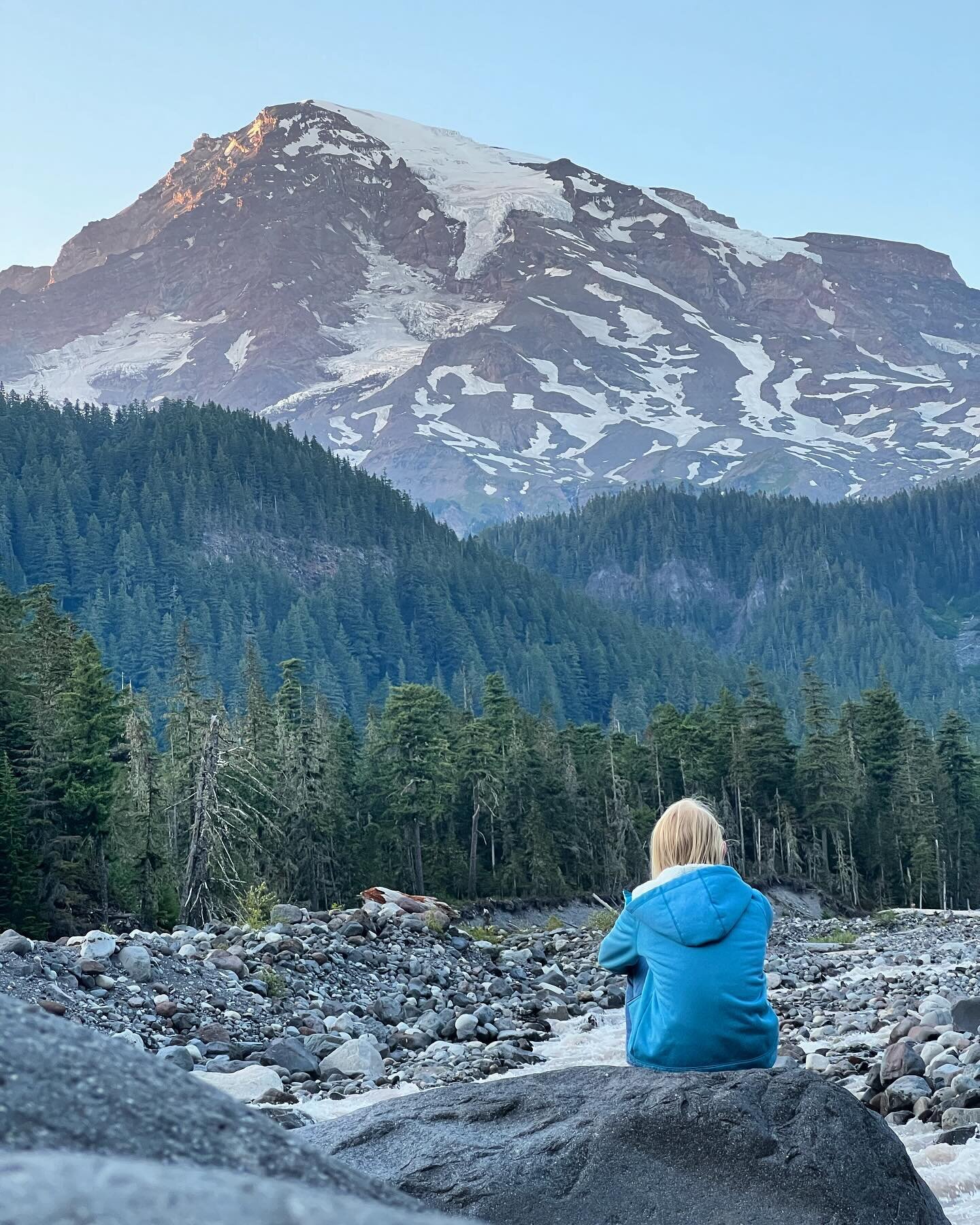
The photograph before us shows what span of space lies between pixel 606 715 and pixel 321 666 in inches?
1842

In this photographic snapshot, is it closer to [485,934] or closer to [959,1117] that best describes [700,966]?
[959,1117]

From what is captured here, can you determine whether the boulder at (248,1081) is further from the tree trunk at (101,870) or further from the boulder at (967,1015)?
the tree trunk at (101,870)

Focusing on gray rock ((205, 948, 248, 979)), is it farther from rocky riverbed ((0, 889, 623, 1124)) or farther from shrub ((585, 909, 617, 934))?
shrub ((585, 909, 617, 934))

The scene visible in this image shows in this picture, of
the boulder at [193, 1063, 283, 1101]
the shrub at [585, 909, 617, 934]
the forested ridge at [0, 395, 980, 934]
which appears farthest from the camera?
the forested ridge at [0, 395, 980, 934]

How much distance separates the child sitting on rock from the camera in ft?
19.9

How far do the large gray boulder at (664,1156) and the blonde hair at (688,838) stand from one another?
1.01 metres

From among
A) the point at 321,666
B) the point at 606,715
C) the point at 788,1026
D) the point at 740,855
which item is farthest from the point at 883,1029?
the point at 606,715

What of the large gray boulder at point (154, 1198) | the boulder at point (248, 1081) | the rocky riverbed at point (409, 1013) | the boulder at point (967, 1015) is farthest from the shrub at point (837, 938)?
the large gray boulder at point (154, 1198)

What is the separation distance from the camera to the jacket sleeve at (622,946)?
20.6ft

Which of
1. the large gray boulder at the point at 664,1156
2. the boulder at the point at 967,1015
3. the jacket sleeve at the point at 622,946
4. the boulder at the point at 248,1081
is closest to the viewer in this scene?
the large gray boulder at the point at 664,1156

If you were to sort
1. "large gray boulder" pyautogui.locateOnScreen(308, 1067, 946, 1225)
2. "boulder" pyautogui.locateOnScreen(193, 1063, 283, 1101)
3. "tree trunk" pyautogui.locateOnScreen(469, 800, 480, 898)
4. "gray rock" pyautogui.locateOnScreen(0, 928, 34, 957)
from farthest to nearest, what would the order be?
"tree trunk" pyautogui.locateOnScreen(469, 800, 480, 898) → "gray rock" pyautogui.locateOnScreen(0, 928, 34, 957) → "boulder" pyautogui.locateOnScreen(193, 1063, 283, 1101) → "large gray boulder" pyautogui.locateOnScreen(308, 1067, 946, 1225)

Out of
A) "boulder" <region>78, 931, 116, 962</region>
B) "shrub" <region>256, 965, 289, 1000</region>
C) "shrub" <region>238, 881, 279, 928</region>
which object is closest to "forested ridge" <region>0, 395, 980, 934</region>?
"shrub" <region>238, 881, 279, 928</region>

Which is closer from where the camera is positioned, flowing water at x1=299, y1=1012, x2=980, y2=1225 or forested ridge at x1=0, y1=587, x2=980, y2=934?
flowing water at x1=299, y1=1012, x2=980, y2=1225

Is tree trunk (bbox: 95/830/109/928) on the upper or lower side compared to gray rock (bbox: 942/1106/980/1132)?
lower
